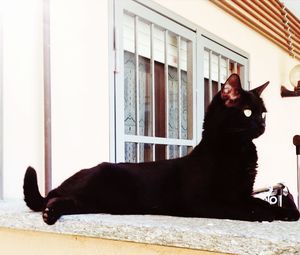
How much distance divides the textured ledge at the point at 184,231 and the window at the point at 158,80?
0.74 m

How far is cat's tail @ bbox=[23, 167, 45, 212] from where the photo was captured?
35.5 inches

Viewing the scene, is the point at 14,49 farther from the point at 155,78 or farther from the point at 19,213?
the point at 155,78

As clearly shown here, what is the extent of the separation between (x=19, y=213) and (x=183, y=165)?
345 mm

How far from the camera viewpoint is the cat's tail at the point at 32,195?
903 mm

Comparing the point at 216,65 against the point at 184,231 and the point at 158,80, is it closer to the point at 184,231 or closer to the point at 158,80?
the point at 158,80

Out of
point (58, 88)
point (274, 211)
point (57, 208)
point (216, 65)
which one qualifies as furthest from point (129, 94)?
point (274, 211)

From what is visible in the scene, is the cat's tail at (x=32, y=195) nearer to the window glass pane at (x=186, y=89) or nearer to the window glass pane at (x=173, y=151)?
the window glass pane at (x=173, y=151)

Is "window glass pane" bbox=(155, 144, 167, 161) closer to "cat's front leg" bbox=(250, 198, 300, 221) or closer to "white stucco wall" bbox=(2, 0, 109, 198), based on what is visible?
"white stucco wall" bbox=(2, 0, 109, 198)

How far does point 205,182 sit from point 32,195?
38cm

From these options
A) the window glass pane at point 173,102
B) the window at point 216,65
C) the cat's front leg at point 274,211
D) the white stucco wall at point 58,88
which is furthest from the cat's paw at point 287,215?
the window at point 216,65

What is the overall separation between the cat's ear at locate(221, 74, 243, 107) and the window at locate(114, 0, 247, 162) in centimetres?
79

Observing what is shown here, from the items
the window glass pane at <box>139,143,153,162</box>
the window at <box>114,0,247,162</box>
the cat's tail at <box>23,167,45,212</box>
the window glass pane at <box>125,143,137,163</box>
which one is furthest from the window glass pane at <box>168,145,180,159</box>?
the cat's tail at <box>23,167,45,212</box>

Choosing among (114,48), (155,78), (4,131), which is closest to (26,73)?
(4,131)

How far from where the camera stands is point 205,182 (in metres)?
0.75
